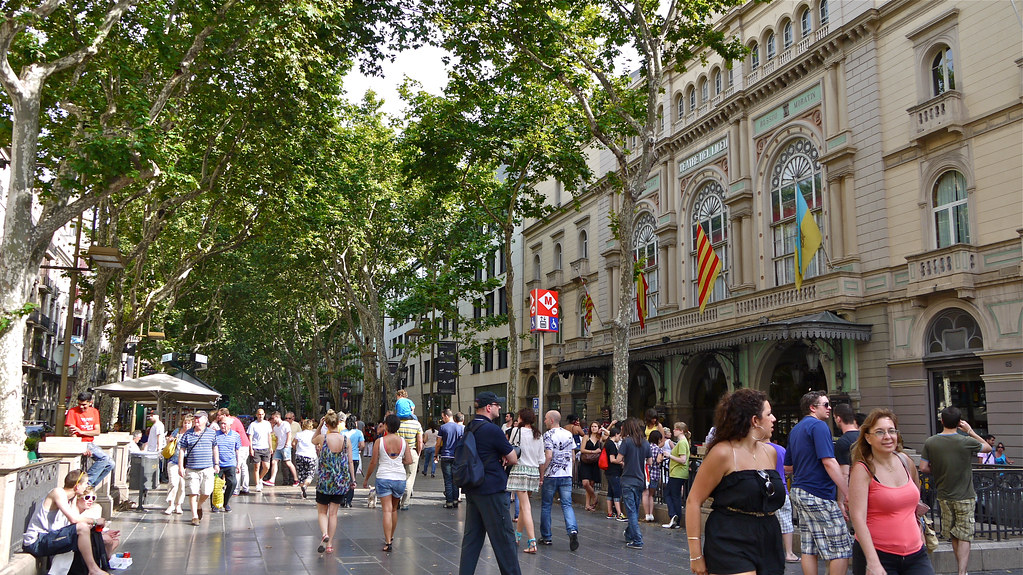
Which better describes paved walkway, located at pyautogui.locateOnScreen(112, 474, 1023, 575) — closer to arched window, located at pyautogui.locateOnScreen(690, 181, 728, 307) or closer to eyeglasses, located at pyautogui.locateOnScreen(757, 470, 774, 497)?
eyeglasses, located at pyautogui.locateOnScreen(757, 470, 774, 497)

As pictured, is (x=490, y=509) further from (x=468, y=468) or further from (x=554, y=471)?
(x=554, y=471)

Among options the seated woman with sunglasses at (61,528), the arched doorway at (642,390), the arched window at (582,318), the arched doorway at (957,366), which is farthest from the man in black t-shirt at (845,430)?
the arched window at (582,318)

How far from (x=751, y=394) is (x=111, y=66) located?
43.6 ft

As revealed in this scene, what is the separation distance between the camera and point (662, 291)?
3145 cm

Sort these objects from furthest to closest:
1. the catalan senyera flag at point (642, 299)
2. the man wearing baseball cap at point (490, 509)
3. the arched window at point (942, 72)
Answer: the catalan senyera flag at point (642, 299) → the arched window at point (942, 72) → the man wearing baseball cap at point (490, 509)

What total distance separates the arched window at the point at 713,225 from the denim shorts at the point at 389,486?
18580 millimetres

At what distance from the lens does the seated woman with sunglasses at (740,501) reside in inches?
169

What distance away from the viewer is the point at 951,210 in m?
19.7

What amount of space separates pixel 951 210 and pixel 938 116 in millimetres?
2278

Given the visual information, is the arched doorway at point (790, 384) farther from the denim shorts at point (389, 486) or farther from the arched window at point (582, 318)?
the denim shorts at point (389, 486)

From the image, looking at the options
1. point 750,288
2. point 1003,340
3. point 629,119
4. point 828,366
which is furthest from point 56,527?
point 750,288

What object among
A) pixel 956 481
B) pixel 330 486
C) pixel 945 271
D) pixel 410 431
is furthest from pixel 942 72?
pixel 330 486

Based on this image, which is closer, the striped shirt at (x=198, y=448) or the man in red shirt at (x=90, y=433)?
the man in red shirt at (x=90, y=433)

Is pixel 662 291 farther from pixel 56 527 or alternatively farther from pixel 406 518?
pixel 56 527
